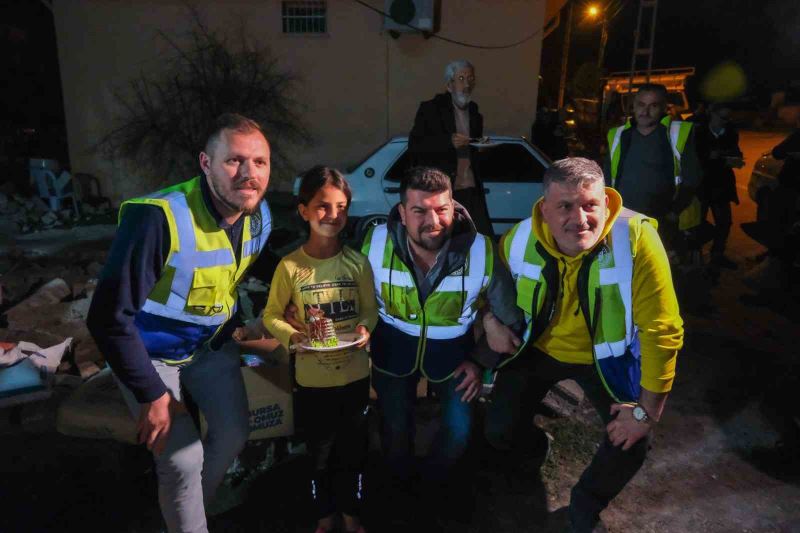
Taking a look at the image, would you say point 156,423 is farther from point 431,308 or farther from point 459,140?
point 459,140

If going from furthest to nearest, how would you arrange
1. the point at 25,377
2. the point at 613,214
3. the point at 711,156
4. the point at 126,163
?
the point at 126,163, the point at 711,156, the point at 25,377, the point at 613,214

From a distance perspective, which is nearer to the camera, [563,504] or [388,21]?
[563,504]

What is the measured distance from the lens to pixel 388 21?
9961 mm

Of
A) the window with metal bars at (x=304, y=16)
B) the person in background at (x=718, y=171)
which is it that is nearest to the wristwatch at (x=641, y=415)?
the person in background at (x=718, y=171)

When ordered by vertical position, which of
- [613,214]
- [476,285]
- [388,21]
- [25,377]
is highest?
[388,21]

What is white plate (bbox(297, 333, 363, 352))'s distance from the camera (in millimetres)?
2266

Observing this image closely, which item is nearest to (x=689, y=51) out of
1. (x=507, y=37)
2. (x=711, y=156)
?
(x=507, y=37)

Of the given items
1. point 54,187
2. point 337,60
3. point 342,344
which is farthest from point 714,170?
point 54,187

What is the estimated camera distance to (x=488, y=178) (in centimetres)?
661

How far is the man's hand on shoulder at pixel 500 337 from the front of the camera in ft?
8.16

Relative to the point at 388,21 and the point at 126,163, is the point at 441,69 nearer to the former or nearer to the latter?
the point at 388,21

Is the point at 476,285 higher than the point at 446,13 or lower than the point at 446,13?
lower

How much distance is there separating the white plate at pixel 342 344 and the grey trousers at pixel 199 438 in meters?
0.46

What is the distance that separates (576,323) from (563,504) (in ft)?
3.20
